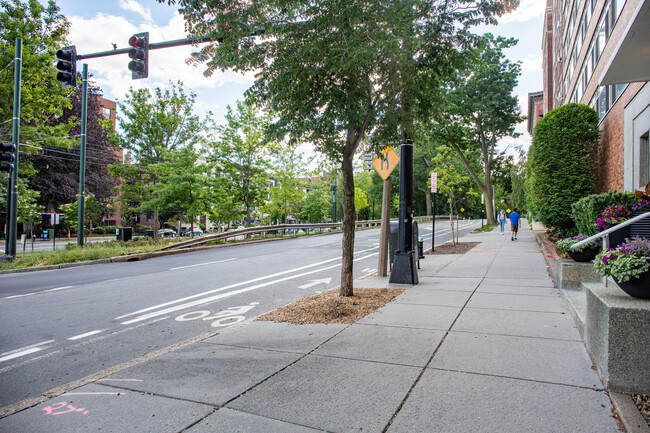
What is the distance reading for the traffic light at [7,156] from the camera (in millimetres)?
14723

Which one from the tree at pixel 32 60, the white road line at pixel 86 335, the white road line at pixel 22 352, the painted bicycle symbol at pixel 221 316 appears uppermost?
the tree at pixel 32 60

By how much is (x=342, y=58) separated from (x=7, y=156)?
1447 centimetres

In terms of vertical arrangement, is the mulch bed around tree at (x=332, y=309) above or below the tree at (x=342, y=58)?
below

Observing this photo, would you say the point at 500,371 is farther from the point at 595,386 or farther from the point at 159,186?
the point at 159,186

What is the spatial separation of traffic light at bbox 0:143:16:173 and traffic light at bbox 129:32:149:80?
8185mm

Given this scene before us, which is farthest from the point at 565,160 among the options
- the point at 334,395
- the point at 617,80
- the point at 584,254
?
the point at 334,395

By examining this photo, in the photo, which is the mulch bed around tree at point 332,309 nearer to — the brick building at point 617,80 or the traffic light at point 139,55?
the brick building at point 617,80

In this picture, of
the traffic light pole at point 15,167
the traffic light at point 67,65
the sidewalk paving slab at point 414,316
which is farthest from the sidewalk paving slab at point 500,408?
the traffic light pole at point 15,167

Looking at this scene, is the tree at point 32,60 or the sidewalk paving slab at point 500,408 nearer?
the sidewalk paving slab at point 500,408

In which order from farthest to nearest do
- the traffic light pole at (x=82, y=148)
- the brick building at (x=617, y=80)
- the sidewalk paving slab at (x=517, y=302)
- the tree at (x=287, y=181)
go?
the tree at (x=287, y=181) → the traffic light pole at (x=82, y=148) → the sidewalk paving slab at (x=517, y=302) → the brick building at (x=617, y=80)

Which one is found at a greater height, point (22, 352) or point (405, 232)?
point (405, 232)

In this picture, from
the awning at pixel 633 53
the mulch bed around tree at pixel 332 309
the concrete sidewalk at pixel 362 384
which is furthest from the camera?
the mulch bed around tree at pixel 332 309

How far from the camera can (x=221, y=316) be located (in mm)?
7035

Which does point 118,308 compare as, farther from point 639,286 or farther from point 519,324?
point 639,286
